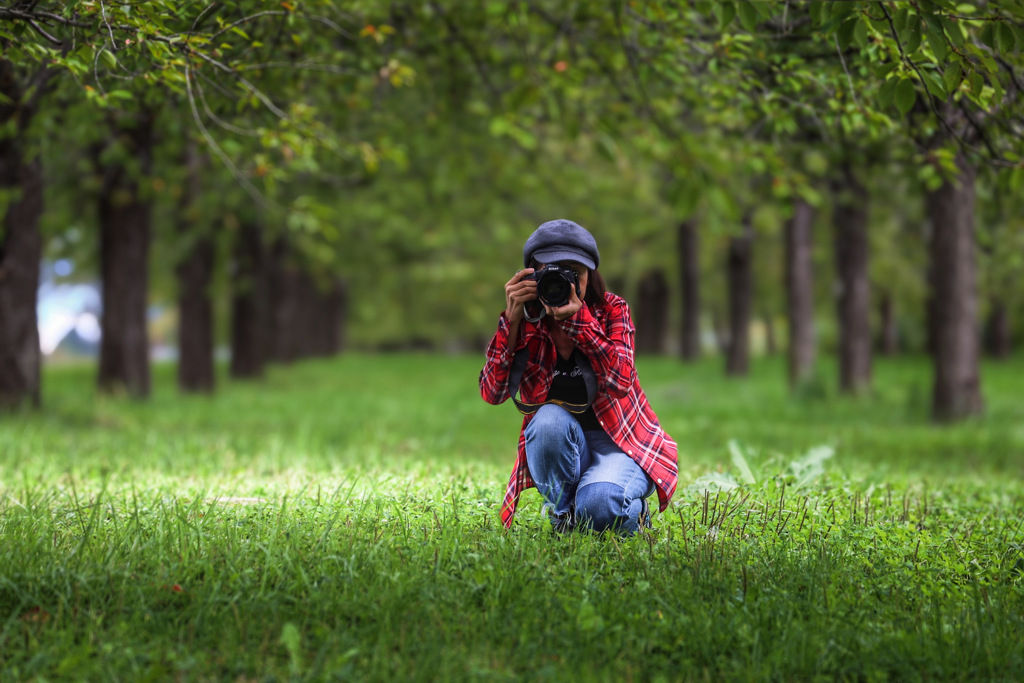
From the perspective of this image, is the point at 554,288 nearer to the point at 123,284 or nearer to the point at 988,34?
the point at 988,34

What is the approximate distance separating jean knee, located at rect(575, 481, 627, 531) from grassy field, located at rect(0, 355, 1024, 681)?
0.09 metres

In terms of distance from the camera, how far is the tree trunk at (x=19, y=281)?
8055mm

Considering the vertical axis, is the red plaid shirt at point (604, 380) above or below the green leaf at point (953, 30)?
below

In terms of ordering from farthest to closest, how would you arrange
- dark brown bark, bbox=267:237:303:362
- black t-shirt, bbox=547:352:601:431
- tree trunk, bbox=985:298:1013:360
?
tree trunk, bbox=985:298:1013:360
dark brown bark, bbox=267:237:303:362
black t-shirt, bbox=547:352:601:431

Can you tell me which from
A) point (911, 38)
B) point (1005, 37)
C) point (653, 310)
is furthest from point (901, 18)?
point (653, 310)

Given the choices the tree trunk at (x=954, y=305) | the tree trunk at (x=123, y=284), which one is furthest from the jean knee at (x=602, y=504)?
the tree trunk at (x=123, y=284)

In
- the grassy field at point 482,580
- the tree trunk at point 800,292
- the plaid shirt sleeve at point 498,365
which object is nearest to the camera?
the grassy field at point 482,580

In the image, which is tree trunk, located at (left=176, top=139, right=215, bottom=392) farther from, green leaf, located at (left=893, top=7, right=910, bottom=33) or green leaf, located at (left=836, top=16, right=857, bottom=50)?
green leaf, located at (left=893, top=7, right=910, bottom=33)

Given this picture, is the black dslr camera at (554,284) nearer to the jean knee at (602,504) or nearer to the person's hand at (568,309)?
the person's hand at (568,309)

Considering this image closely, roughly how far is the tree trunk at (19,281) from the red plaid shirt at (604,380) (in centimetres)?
683

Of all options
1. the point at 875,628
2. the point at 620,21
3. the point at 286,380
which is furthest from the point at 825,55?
the point at 286,380

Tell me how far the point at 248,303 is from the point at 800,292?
36.0ft

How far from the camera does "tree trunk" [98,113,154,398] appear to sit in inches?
424

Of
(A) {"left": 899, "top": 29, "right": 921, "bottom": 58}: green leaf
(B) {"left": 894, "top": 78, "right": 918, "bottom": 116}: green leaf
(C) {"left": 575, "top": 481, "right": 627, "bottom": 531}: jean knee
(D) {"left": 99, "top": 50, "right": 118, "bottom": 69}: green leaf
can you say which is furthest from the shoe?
(D) {"left": 99, "top": 50, "right": 118, "bottom": 69}: green leaf
